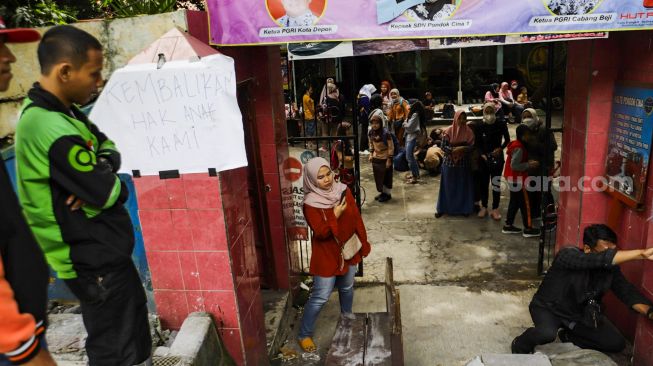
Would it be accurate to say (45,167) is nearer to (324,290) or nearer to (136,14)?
(136,14)

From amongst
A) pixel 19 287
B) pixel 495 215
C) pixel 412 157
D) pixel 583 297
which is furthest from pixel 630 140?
pixel 412 157

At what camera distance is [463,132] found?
25.0ft

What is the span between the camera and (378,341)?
4090 millimetres

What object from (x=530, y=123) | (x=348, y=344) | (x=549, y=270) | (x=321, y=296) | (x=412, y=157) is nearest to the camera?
(x=348, y=344)

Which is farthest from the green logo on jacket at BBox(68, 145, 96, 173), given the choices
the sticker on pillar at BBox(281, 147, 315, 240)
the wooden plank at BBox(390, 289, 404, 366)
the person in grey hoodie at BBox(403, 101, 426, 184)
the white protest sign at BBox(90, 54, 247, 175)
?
the person in grey hoodie at BBox(403, 101, 426, 184)

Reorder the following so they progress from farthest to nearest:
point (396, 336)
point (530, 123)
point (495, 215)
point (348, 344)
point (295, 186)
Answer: point (495, 215)
point (530, 123)
point (295, 186)
point (348, 344)
point (396, 336)

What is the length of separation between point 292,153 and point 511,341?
9.81 feet

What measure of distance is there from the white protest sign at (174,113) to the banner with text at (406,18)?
0.69 m

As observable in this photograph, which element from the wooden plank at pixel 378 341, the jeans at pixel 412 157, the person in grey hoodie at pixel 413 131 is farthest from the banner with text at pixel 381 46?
the jeans at pixel 412 157

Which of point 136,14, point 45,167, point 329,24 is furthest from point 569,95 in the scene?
point 45,167

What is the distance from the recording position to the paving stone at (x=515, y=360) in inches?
143

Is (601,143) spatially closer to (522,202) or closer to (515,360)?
(522,202)

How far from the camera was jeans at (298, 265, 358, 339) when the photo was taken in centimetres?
473

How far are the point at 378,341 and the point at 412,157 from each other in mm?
6360
